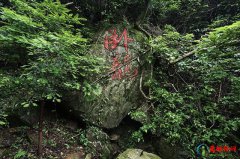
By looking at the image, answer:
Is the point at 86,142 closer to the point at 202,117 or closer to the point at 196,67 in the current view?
the point at 202,117

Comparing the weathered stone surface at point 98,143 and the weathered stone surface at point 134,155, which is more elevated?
the weathered stone surface at point 134,155

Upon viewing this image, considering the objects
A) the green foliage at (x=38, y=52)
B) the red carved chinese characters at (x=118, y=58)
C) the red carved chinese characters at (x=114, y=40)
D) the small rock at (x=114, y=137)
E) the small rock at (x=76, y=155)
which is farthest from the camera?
the red carved chinese characters at (x=114, y=40)

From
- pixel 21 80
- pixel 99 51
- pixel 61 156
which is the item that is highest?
pixel 99 51

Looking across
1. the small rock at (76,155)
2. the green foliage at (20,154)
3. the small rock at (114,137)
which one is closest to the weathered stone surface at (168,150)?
the small rock at (114,137)

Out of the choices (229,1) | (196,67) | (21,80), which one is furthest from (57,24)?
(229,1)

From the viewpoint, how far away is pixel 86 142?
196 inches

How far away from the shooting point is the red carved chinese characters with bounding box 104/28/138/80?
19.0 ft

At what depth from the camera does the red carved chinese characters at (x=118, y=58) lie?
579 centimetres

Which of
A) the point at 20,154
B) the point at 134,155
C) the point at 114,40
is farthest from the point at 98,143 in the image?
the point at 114,40

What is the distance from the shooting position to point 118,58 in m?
5.91

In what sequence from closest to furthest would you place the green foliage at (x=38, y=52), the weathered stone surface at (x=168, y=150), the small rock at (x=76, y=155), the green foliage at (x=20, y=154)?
the green foliage at (x=38, y=52) → the green foliage at (x=20, y=154) → the small rock at (x=76, y=155) → the weathered stone surface at (x=168, y=150)

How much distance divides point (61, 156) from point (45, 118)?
3.99ft

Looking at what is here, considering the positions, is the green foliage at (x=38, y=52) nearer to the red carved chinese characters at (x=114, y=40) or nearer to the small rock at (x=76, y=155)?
the small rock at (x=76, y=155)

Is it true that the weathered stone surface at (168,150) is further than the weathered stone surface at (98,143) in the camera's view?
Yes
